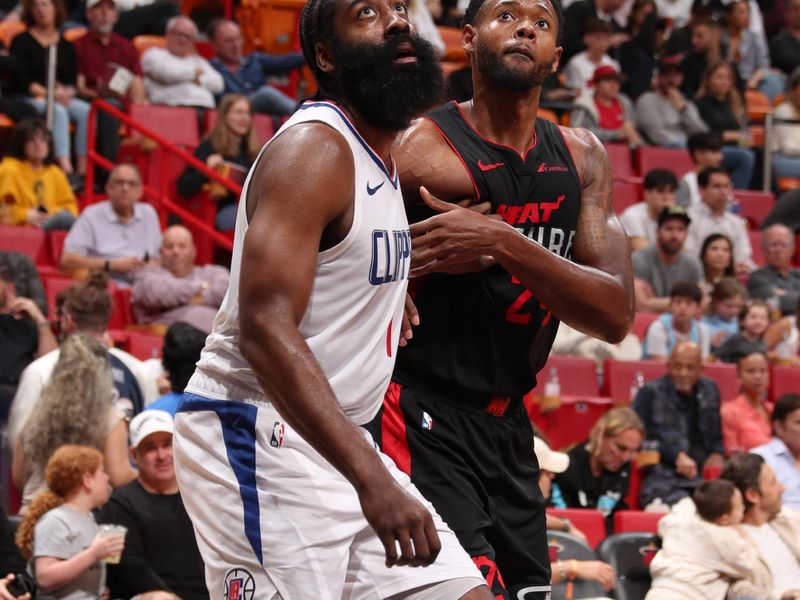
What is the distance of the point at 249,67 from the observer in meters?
13.2

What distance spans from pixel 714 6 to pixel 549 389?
28.6ft

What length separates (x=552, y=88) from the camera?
1388 cm

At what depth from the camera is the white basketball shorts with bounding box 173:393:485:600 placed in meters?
2.90

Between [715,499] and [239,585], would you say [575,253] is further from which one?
[715,499]

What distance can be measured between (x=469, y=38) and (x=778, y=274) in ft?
26.2

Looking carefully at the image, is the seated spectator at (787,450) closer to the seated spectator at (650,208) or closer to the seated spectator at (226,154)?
the seated spectator at (650,208)

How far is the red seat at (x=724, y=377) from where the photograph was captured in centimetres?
980

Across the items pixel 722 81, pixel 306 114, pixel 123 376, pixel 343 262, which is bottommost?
pixel 123 376

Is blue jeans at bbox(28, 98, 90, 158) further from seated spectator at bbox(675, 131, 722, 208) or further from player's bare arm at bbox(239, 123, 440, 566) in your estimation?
player's bare arm at bbox(239, 123, 440, 566)

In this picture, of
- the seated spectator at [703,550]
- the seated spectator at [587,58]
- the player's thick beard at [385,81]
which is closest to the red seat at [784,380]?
the seated spectator at [703,550]

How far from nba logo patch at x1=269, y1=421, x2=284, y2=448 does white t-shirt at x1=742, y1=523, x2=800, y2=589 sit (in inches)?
194

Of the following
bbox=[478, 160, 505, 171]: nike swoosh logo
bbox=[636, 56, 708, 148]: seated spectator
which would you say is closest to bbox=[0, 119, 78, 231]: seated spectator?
bbox=[636, 56, 708, 148]: seated spectator

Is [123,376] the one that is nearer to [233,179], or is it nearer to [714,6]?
[233,179]

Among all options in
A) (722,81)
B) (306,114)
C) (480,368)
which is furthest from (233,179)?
(306,114)
